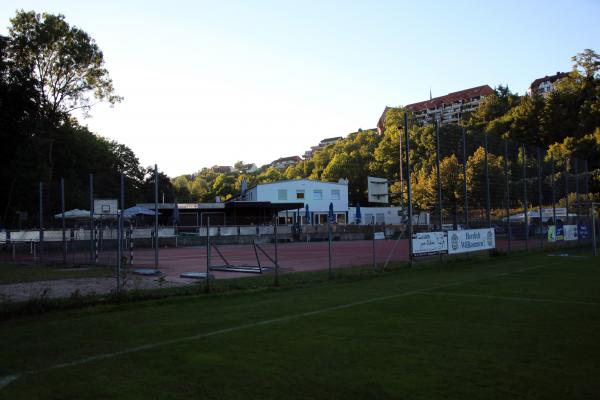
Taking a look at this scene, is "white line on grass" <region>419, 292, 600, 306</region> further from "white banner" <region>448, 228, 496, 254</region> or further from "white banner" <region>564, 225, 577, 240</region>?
"white banner" <region>564, 225, 577, 240</region>

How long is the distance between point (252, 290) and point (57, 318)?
194 inches

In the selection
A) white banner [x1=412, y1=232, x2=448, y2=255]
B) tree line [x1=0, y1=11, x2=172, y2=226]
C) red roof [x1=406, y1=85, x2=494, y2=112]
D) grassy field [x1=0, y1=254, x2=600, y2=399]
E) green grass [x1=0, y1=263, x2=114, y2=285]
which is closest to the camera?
grassy field [x1=0, y1=254, x2=600, y2=399]

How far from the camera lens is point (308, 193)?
230 feet

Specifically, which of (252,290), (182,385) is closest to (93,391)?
(182,385)

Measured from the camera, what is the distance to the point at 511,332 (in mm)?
7438

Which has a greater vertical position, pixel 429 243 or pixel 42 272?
pixel 429 243

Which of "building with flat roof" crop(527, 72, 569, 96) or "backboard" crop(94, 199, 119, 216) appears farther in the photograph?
"building with flat roof" crop(527, 72, 569, 96)

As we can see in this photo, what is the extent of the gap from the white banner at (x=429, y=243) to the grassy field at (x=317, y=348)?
25.2 ft

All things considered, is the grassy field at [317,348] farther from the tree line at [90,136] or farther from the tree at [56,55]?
the tree at [56,55]

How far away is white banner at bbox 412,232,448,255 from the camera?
64.5 feet

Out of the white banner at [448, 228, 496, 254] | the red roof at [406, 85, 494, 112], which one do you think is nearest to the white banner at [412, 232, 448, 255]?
the white banner at [448, 228, 496, 254]

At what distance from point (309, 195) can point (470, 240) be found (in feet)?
158

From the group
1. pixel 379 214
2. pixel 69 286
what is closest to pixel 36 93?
pixel 69 286

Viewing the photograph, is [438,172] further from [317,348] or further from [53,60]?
[53,60]
